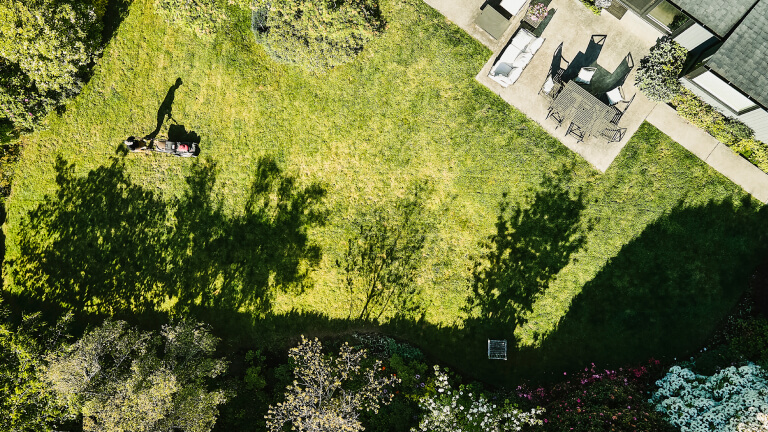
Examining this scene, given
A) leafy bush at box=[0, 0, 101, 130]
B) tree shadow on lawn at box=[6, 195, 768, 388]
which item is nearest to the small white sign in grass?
tree shadow on lawn at box=[6, 195, 768, 388]

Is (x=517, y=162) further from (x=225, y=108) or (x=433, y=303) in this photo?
(x=225, y=108)

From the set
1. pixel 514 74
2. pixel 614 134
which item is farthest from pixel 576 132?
pixel 514 74

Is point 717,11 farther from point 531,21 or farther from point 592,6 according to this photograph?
point 531,21

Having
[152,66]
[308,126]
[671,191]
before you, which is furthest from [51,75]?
[671,191]

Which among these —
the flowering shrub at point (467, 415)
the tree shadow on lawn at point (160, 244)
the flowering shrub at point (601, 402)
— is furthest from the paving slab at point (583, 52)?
the flowering shrub at point (467, 415)

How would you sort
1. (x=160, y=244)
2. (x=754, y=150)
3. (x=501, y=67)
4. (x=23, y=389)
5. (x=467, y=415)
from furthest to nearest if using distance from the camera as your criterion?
1. (x=160, y=244)
2. (x=501, y=67)
3. (x=754, y=150)
4. (x=23, y=389)
5. (x=467, y=415)

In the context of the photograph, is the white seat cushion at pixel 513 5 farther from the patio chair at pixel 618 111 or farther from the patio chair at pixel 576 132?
the patio chair at pixel 618 111


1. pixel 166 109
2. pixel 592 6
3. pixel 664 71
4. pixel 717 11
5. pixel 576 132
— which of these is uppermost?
pixel 717 11

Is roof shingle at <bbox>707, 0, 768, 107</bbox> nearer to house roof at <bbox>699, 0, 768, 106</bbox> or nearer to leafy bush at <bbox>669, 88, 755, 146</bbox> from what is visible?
house roof at <bbox>699, 0, 768, 106</bbox>
